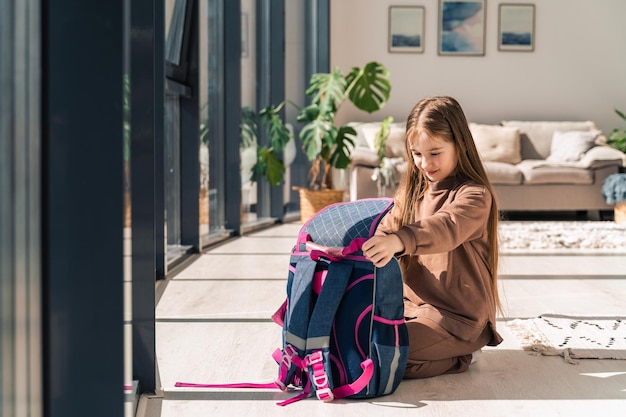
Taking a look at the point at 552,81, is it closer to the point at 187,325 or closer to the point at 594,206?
the point at 594,206

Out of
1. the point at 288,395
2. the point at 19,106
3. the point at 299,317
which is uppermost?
the point at 19,106

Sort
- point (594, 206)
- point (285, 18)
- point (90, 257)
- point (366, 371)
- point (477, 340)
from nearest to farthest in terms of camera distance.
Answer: point (90, 257) → point (366, 371) → point (477, 340) → point (285, 18) → point (594, 206)

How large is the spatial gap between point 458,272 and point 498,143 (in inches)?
219

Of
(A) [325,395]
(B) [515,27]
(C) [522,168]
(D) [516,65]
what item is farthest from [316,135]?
(A) [325,395]

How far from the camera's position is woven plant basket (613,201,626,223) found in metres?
6.84

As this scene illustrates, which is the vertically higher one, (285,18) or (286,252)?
(285,18)

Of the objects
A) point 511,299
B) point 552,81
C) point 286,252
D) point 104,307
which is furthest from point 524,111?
point 104,307

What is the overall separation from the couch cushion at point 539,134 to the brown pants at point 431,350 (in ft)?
19.4

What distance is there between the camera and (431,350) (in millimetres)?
2225

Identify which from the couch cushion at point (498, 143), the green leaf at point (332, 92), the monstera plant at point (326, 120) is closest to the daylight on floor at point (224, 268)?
the monstera plant at point (326, 120)

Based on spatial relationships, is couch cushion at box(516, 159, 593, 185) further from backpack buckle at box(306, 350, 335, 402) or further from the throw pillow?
backpack buckle at box(306, 350, 335, 402)

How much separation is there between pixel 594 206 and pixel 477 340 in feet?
17.2

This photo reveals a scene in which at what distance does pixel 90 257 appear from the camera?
126 cm

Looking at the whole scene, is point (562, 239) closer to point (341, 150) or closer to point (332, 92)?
point (341, 150)
